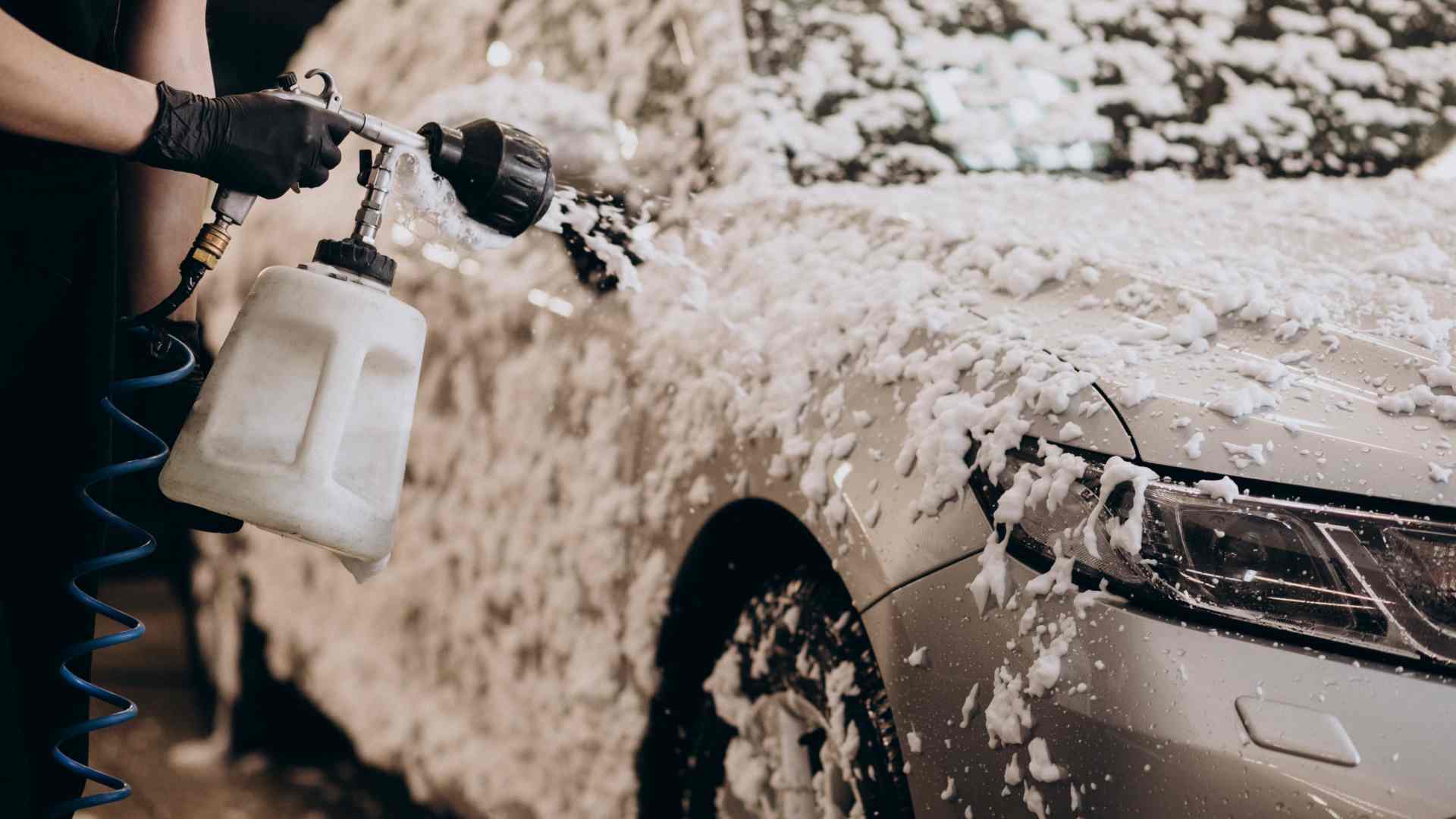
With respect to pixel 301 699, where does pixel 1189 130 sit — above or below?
above

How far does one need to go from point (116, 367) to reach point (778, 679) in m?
1.04

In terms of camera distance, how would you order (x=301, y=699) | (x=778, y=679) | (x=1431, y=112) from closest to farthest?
(x=778, y=679), (x=1431, y=112), (x=301, y=699)

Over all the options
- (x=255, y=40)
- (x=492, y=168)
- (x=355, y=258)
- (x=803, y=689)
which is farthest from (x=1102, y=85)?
(x=255, y=40)

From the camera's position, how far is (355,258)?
118 cm

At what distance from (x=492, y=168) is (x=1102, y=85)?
6.03 ft

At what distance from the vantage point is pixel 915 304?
5.30ft

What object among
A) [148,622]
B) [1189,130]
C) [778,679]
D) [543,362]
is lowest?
[148,622]

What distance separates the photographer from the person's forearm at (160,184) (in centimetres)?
148

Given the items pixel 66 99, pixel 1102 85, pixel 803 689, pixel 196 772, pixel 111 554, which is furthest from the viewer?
pixel 196 772

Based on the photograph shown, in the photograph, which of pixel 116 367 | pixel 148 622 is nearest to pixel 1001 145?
pixel 116 367

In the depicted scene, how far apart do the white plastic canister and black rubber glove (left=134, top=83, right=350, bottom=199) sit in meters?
0.10

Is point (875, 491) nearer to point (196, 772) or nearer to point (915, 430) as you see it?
point (915, 430)

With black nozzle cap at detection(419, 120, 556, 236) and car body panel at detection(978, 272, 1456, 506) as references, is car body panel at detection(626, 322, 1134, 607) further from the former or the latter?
black nozzle cap at detection(419, 120, 556, 236)

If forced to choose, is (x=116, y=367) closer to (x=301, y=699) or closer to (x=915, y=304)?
(x=915, y=304)
